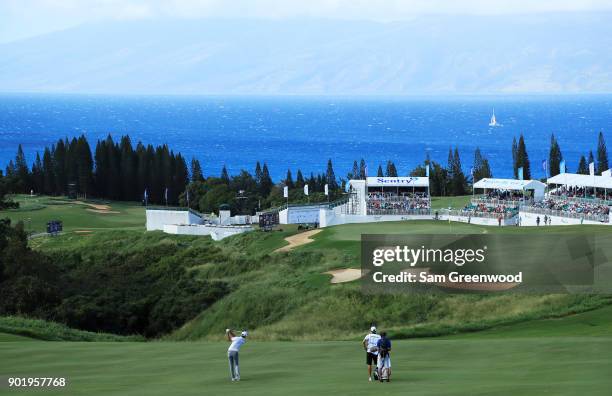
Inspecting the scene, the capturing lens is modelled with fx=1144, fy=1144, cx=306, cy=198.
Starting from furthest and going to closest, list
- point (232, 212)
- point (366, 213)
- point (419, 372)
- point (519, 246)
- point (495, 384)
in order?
point (232, 212) < point (366, 213) < point (519, 246) < point (419, 372) < point (495, 384)

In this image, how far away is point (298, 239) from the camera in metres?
56.7

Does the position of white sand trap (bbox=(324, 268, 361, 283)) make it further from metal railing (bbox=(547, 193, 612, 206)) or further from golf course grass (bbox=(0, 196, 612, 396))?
metal railing (bbox=(547, 193, 612, 206))

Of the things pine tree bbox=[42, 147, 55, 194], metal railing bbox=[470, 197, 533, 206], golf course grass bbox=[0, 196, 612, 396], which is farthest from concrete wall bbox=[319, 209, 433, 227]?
pine tree bbox=[42, 147, 55, 194]

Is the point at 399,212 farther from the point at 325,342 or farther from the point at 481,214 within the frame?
the point at 325,342

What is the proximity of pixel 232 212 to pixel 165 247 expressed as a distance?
20154 millimetres

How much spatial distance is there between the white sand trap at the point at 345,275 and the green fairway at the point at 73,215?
34883mm

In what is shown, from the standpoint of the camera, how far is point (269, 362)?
2317cm

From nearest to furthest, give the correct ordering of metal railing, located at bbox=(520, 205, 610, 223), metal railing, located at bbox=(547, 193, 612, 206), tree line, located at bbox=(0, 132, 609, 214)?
1. metal railing, located at bbox=(520, 205, 610, 223)
2. metal railing, located at bbox=(547, 193, 612, 206)
3. tree line, located at bbox=(0, 132, 609, 214)

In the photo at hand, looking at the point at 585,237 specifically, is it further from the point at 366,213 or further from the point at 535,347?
the point at 366,213

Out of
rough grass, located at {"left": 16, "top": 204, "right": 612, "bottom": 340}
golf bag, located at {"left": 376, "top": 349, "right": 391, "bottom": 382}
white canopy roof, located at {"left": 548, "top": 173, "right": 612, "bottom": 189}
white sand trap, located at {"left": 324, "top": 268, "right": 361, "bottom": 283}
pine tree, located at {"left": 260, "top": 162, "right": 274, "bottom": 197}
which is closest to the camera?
golf bag, located at {"left": 376, "top": 349, "right": 391, "bottom": 382}

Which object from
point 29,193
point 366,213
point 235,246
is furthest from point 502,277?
point 29,193

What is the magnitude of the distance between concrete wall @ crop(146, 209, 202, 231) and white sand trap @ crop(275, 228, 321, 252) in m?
11.9

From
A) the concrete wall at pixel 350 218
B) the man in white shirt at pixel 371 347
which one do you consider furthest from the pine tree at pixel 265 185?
the man in white shirt at pixel 371 347

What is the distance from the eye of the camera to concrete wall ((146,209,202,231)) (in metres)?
70.0
